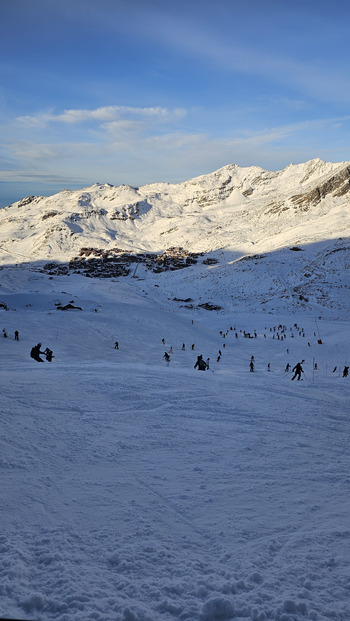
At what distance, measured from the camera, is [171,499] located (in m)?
6.21

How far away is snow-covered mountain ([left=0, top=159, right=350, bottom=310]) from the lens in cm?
6818

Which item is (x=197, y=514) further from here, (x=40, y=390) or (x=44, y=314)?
(x=44, y=314)

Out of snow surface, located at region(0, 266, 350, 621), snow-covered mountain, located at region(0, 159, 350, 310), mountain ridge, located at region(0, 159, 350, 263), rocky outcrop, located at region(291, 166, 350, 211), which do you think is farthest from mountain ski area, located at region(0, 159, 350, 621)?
rocky outcrop, located at region(291, 166, 350, 211)

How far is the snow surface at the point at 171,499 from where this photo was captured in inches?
169

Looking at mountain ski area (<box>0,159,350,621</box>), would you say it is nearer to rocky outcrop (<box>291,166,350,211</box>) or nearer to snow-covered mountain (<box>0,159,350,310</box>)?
snow-covered mountain (<box>0,159,350,310</box>)

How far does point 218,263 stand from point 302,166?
450 ft

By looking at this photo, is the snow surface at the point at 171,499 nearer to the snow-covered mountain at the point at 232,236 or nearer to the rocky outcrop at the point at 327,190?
the snow-covered mountain at the point at 232,236

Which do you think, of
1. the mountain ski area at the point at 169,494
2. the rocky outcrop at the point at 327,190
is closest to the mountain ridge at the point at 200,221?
the rocky outcrop at the point at 327,190

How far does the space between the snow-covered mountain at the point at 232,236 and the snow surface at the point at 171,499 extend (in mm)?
48686

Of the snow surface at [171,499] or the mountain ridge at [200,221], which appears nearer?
the snow surface at [171,499]

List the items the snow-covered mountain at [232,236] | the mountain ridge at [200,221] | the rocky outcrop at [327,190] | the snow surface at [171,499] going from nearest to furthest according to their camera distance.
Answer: the snow surface at [171,499] → the snow-covered mountain at [232,236] → the mountain ridge at [200,221] → the rocky outcrop at [327,190]

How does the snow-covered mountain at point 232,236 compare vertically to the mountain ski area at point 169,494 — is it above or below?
above

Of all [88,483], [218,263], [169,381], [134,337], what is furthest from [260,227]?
[88,483]

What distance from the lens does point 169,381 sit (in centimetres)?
1397
